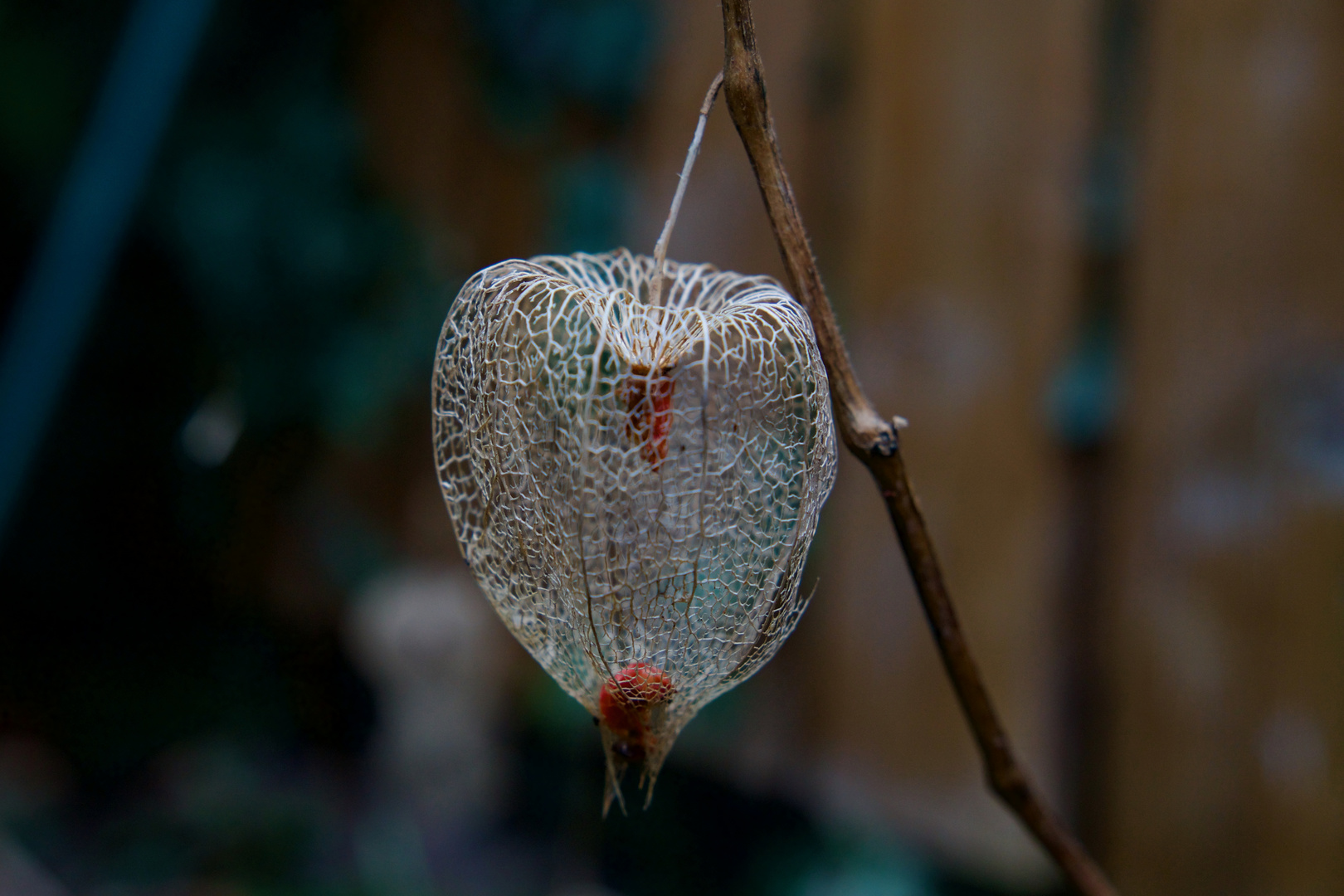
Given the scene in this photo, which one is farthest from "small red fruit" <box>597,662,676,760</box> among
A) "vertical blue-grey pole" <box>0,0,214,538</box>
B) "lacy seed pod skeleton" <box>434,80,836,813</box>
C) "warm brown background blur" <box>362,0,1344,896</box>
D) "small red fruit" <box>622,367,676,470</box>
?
"vertical blue-grey pole" <box>0,0,214,538</box>

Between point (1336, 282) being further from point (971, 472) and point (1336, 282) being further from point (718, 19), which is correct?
point (718, 19)

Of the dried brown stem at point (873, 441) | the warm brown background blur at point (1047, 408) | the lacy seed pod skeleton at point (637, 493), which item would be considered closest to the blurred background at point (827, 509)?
the warm brown background blur at point (1047, 408)

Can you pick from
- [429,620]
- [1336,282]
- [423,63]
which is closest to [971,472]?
[1336,282]

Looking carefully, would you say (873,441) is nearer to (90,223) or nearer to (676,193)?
(676,193)

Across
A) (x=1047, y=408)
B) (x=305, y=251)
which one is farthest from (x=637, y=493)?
(x=305, y=251)

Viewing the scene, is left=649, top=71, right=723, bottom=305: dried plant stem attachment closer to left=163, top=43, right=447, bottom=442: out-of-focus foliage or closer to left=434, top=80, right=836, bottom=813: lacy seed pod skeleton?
left=434, top=80, right=836, bottom=813: lacy seed pod skeleton

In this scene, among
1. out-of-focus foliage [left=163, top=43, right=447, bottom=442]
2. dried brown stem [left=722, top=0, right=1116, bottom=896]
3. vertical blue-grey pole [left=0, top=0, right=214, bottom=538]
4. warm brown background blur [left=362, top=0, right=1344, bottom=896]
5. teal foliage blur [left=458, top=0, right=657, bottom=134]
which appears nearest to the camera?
dried brown stem [left=722, top=0, right=1116, bottom=896]

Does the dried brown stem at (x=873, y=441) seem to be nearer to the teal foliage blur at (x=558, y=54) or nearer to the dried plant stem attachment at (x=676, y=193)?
the dried plant stem attachment at (x=676, y=193)
